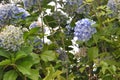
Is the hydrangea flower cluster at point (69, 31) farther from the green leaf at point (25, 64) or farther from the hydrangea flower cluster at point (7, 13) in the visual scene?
the green leaf at point (25, 64)

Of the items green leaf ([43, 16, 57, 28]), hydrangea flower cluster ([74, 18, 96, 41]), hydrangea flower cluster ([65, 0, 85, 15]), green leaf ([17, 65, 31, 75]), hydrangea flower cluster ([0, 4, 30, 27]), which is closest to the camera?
green leaf ([17, 65, 31, 75])

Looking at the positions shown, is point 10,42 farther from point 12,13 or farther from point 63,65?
point 63,65

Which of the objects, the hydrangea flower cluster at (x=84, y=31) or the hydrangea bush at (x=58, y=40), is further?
the hydrangea flower cluster at (x=84, y=31)

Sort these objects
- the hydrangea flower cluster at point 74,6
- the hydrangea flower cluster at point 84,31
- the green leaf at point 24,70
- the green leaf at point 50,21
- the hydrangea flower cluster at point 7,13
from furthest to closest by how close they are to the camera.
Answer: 1. the green leaf at point 50,21
2. the hydrangea flower cluster at point 74,6
3. the hydrangea flower cluster at point 84,31
4. the hydrangea flower cluster at point 7,13
5. the green leaf at point 24,70

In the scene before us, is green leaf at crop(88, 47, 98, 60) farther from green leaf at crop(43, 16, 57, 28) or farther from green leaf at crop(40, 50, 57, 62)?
green leaf at crop(43, 16, 57, 28)

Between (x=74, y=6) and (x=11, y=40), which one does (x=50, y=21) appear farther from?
(x=11, y=40)

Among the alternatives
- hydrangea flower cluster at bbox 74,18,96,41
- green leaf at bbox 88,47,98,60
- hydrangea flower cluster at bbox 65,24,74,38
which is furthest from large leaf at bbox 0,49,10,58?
hydrangea flower cluster at bbox 65,24,74,38

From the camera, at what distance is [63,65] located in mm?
2416

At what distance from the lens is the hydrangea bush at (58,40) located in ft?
6.30

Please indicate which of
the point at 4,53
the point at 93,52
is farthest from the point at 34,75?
the point at 93,52

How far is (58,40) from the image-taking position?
8.73 feet

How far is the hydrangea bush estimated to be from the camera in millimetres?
1921

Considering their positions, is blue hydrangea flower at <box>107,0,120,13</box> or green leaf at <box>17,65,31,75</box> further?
A: blue hydrangea flower at <box>107,0,120,13</box>

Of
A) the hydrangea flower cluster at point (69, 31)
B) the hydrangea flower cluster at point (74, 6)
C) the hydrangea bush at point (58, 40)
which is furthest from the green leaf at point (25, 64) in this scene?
the hydrangea flower cluster at point (69, 31)
